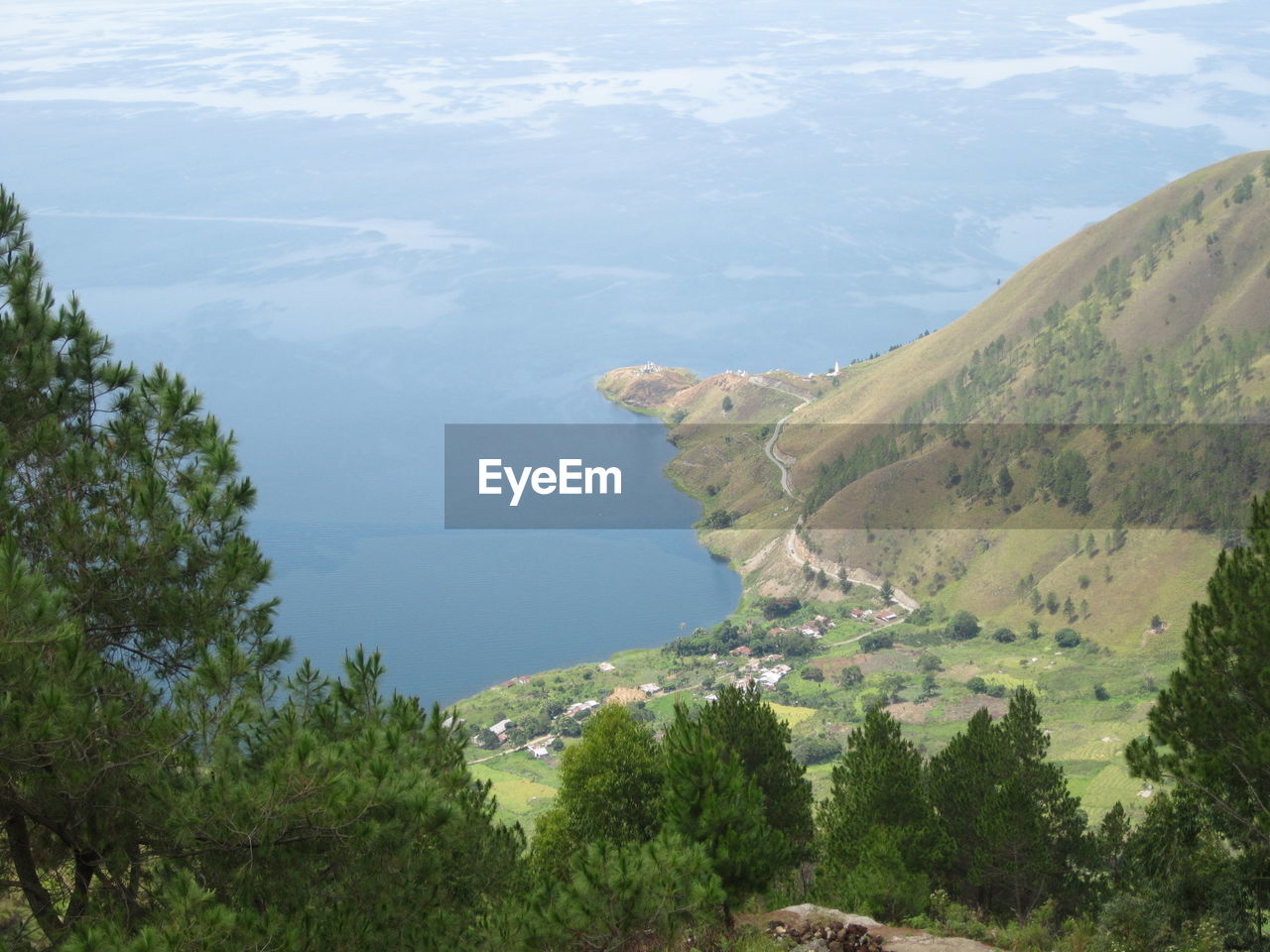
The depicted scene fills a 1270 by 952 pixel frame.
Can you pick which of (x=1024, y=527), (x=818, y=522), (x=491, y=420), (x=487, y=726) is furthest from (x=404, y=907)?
(x=491, y=420)

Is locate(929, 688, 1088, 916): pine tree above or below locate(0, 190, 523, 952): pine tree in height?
below

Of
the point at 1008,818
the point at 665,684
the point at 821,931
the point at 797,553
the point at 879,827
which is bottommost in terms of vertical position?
the point at 665,684

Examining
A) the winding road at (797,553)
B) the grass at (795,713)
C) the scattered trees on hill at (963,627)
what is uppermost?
the winding road at (797,553)

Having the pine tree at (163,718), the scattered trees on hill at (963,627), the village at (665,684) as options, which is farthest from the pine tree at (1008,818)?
the scattered trees on hill at (963,627)

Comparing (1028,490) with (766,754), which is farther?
(1028,490)

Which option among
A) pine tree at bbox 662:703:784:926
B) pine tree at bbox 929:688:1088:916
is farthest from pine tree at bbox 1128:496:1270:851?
pine tree at bbox 929:688:1088:916

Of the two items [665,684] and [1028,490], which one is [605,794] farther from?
[1028,490]

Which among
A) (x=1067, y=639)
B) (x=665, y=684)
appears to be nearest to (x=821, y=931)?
(x=665, y=684)

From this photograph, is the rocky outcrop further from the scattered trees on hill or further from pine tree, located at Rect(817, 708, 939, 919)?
the scattered trees on hill

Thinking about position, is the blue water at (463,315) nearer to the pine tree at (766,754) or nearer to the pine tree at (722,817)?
the pine tree at (766,754)

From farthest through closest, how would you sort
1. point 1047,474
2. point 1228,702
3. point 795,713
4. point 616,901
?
point 1047,474 → point 795,713 → point 1228,702 → point 616,901

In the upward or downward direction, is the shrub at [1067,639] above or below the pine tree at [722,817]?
below

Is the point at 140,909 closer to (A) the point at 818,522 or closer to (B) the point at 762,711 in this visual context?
(B) the point at 762,711
